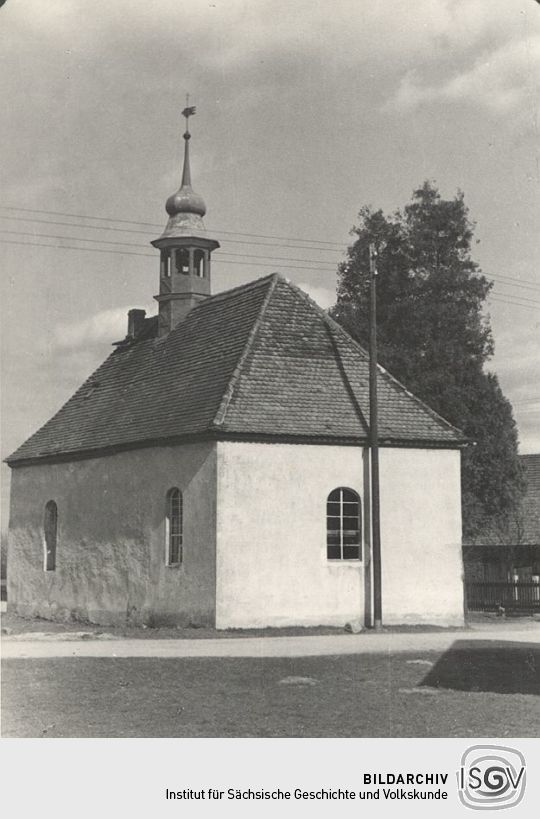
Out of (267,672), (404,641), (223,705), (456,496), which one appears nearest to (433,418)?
(456,496)

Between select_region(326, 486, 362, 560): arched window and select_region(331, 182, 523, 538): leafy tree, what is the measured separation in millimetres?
9204

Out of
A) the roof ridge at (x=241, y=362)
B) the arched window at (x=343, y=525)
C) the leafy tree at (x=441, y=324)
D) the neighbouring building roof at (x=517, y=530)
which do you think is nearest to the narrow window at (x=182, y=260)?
the roof ridge at (x=241, y=362)

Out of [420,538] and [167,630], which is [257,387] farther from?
[167,630]

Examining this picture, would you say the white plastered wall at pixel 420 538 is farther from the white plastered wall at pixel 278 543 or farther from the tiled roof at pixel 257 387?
the white plastered wall at pixel 278 543

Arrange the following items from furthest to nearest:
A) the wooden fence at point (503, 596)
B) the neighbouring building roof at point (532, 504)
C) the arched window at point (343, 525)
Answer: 1. the neighbouring building roof at point (532, 504)
2. the wooden fence at point (503, 596)
3. the arched window at point (343, 525)

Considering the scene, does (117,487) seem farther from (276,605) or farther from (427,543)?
(427,543)

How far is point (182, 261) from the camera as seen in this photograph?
26.4m

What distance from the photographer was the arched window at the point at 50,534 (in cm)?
2578

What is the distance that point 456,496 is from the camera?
21578 mm

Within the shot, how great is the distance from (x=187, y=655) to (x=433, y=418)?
9853mm

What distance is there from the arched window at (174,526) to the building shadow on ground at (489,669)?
6727 millimetres
